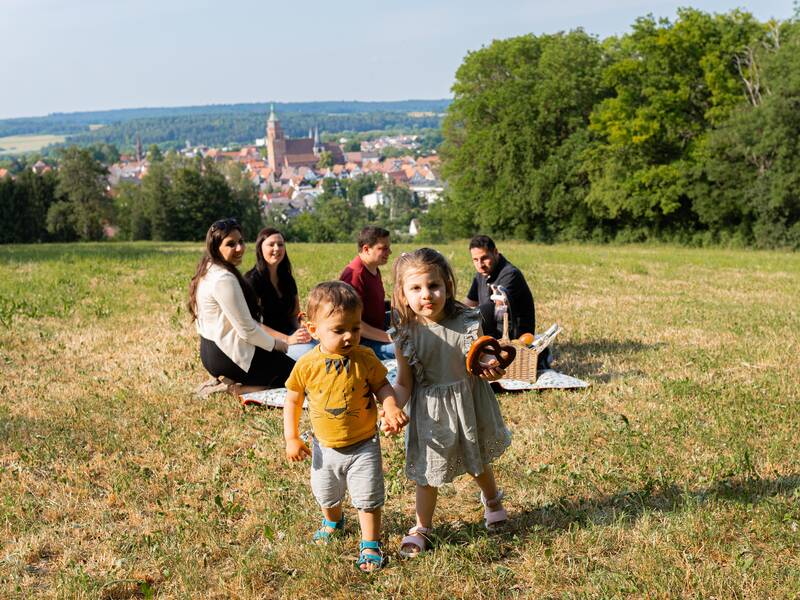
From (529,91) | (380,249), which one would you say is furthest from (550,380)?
(529,91)

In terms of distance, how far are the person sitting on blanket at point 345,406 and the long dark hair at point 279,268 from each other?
413cm

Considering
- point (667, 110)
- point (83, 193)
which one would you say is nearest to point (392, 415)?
point (667, 110)

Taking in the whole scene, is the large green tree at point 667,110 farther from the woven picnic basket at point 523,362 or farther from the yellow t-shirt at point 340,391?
the yellow t-shirt at point 340,391

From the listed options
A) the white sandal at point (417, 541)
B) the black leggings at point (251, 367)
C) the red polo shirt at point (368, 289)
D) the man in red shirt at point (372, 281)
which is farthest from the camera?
the red polo shirt at point (368, 289)

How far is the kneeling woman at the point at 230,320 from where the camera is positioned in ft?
22.8

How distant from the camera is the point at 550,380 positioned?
24.7 ft

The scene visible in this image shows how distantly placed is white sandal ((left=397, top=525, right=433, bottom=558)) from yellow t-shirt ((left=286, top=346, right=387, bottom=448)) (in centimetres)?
66

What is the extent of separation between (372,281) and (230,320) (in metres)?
1.57

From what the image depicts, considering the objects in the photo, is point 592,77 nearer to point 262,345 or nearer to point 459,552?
point 262,345

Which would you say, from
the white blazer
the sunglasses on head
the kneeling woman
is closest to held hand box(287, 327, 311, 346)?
the kneeling woman

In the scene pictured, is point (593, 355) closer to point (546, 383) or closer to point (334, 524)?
point (546, 383)

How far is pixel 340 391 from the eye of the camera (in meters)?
3.94

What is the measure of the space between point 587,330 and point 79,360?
6.36 metres

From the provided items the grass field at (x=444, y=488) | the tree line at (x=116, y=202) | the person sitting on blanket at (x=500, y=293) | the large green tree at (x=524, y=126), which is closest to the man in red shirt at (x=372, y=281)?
the person sitting on blanket at (x=500, y=293)
